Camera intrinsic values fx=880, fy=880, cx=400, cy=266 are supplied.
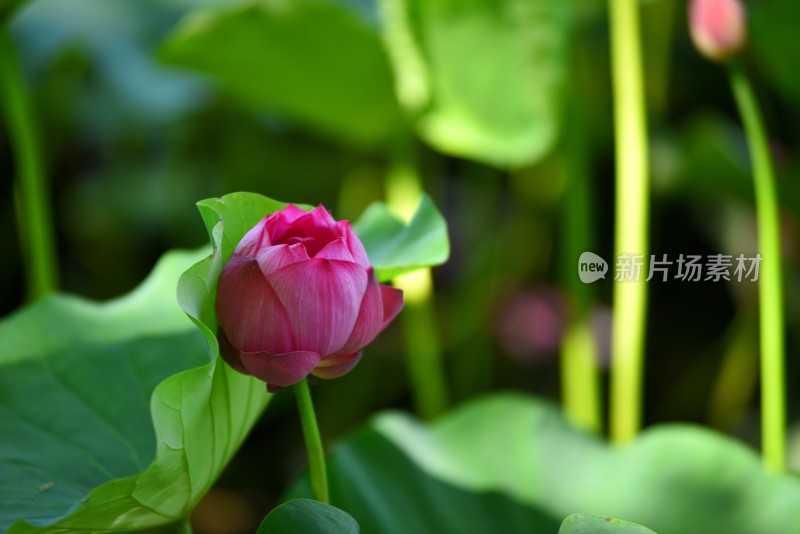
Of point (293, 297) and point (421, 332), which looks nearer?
point (293, 297)

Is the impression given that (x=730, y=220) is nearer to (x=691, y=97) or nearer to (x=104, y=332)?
(x=691, y=97)

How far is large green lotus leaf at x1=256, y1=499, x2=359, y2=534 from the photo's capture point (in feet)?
1.40

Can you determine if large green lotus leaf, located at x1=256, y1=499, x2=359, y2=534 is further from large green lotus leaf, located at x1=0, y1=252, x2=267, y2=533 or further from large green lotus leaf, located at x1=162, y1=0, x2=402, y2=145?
large green lotus leaf, located at x1=162, y1=0, x2=402, y2=145

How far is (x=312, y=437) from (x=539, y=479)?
1.07ft

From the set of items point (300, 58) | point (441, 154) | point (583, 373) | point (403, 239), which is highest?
point (300, 58)

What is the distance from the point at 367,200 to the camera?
5.41 ft

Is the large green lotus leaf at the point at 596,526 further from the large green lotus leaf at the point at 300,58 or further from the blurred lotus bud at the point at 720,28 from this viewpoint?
the large green lotus leaf at the point at 300,58

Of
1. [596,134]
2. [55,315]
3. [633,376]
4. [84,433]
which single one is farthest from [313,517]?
[596,134]

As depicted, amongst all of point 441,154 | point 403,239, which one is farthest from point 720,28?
point 441,154

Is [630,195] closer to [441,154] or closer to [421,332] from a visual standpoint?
[421,332]

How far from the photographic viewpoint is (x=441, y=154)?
5.69ft

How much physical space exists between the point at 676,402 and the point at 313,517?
1235 millimetres

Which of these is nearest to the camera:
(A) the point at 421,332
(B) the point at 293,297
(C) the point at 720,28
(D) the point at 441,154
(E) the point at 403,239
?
(B) the point at 293,297

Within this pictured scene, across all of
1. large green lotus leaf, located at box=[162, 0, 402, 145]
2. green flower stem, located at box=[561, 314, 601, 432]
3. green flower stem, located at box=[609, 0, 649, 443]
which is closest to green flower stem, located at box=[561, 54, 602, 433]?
green flower stem, located at box=[561, 314, 601, 432]
